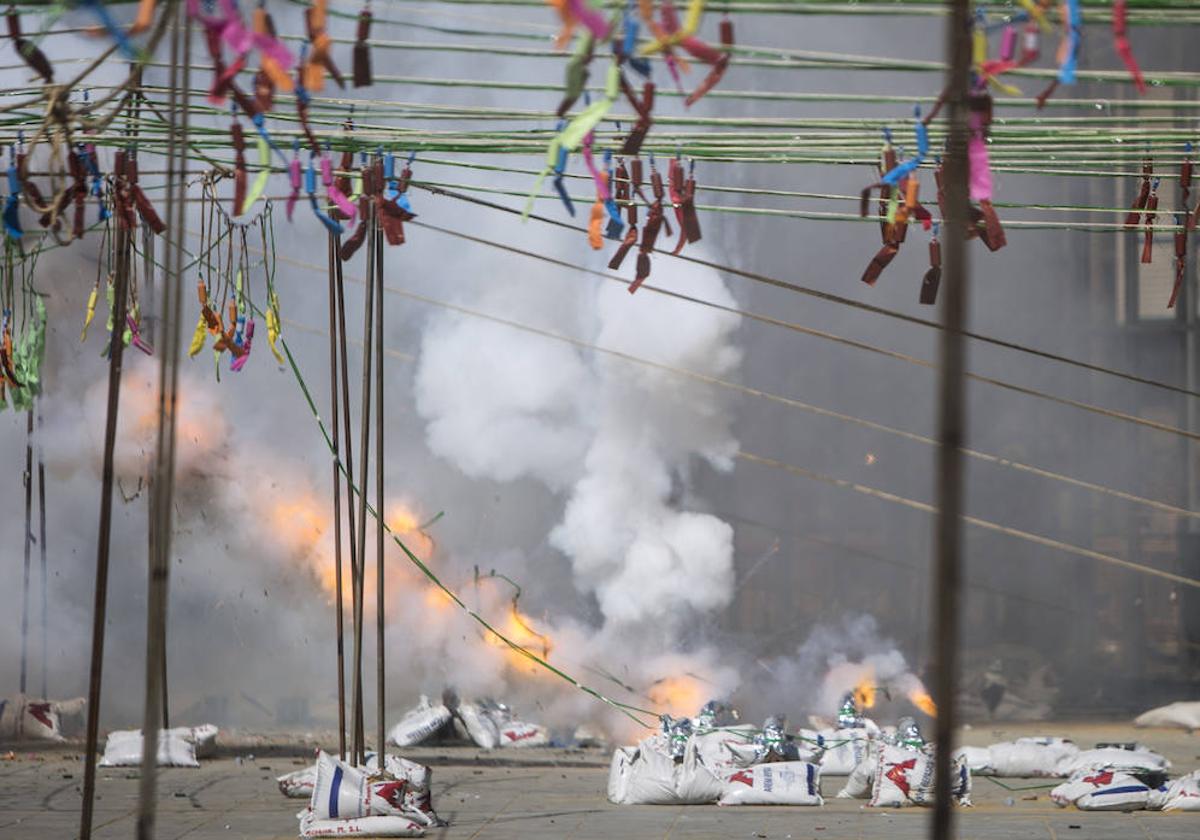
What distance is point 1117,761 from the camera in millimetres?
11297

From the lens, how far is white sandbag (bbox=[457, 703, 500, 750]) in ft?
49.8

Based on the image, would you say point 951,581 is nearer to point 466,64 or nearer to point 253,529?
point 253,529

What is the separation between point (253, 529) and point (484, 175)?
543 cm

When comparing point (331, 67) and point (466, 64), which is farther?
point (466, 64)

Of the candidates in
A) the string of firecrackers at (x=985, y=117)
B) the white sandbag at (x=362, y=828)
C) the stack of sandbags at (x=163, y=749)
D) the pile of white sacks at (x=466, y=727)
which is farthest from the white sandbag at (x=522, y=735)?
the string of firecrackers at (x=985, y=117)

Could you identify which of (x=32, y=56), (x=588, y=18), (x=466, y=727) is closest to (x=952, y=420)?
(x=588, y=18)

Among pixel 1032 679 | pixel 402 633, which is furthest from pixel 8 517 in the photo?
pixel 1032 679

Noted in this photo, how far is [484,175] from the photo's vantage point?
66.5 feet

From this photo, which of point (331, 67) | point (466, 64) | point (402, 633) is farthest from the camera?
point (466, 64)

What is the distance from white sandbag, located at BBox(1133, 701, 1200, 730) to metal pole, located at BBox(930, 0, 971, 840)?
1388cm

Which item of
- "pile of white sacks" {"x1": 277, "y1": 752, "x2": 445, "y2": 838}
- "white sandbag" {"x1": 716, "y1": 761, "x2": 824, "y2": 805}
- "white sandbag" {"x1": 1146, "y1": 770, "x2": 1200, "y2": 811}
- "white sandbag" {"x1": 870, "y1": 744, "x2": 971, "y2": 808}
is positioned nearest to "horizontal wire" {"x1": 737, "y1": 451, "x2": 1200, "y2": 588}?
"white sandbag" {"x1": 1146, "y1": 770, "x2": 1200, "y2": 811}

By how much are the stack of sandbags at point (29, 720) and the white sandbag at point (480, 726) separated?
383 cm

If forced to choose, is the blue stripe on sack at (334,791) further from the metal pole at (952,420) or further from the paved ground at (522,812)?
the metal pole at (952,420)

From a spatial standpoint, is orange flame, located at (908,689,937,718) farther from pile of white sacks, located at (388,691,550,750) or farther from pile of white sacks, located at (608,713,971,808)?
pile of white sacks, located at (608,713,971,808)
